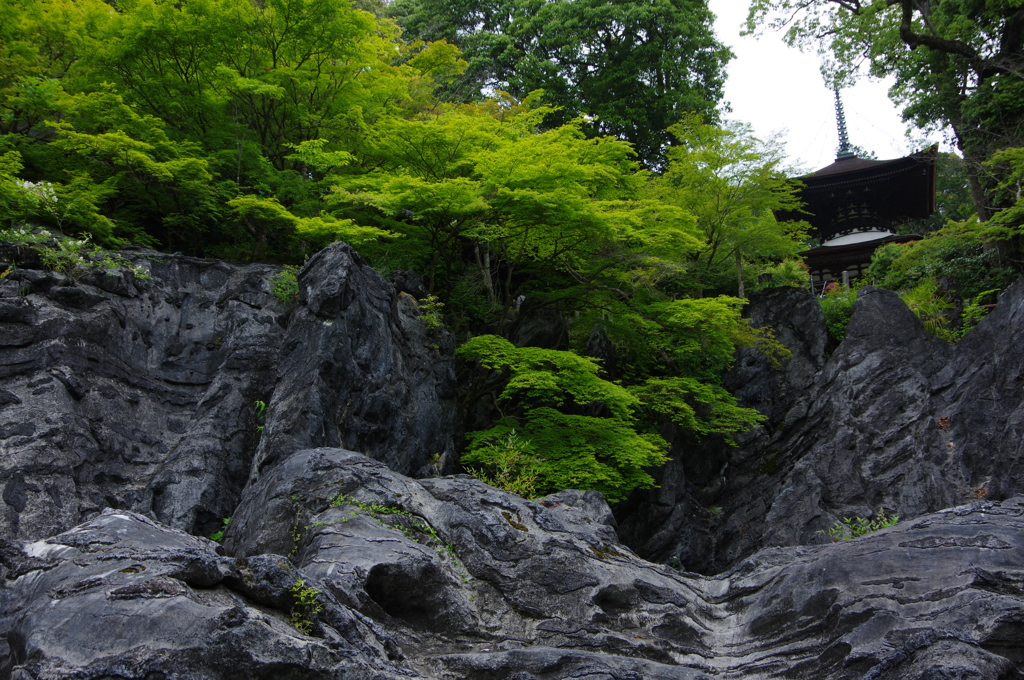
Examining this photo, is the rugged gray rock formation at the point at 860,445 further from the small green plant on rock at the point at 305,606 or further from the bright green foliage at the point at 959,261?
the small green plant on rock at the point at 305,606

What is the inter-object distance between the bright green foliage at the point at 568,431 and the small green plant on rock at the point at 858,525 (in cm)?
327

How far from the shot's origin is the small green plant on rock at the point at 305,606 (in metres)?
4.11

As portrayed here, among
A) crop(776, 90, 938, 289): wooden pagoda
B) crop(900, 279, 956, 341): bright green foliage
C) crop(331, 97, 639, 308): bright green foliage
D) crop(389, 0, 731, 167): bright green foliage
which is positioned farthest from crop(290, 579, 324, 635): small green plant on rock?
crop(776, 90, 938, 289): wooden pagoda

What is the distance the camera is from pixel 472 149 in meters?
12.8

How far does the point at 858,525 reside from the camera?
37.5 feet

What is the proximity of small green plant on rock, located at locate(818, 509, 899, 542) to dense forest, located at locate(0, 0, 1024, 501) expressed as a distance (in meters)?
2.86

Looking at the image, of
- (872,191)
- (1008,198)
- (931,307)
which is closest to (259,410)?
(931,307)

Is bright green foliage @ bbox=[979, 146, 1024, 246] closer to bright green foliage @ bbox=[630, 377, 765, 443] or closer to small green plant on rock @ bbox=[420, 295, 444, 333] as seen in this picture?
bright green foliage @ bbox=[630, 377, 765, 443]

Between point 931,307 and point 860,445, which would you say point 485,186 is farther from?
point 931,307

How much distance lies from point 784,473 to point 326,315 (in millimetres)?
11044

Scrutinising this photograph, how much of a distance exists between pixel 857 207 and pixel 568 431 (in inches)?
807

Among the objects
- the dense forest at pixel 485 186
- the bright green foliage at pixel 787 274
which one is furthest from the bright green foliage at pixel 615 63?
the bright green foliage at pixel 787 274

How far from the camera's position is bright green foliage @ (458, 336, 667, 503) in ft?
36.6

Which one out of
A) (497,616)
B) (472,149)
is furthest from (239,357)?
(497,616)
